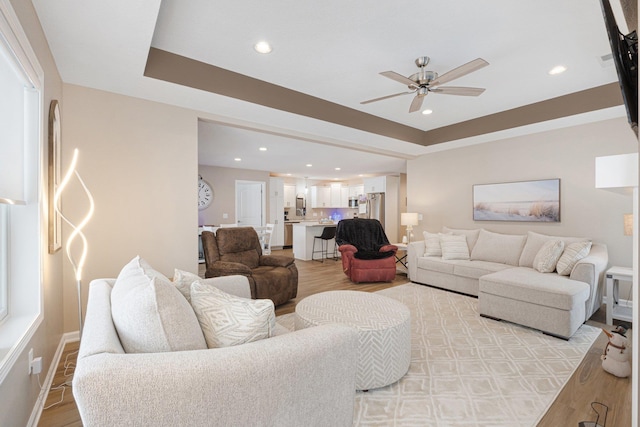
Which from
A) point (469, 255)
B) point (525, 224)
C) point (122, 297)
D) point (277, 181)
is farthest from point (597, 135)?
point (277, 181)

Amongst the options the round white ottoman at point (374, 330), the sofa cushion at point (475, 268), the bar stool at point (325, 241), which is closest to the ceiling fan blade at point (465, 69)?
the round white ottoman at point (374, 330)

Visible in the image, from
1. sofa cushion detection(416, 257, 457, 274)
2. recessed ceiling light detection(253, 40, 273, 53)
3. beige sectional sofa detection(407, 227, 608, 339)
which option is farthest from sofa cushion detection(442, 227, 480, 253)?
recessed ceiling light detection(253, 40, 273, 53)

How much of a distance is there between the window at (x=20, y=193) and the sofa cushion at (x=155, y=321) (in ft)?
2.61

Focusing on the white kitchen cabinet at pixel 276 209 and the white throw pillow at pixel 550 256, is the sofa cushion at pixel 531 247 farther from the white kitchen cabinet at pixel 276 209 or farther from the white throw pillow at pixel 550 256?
the white kitchen cabinet at pixel 276 209

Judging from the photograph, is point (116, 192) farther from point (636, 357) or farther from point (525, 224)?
point (525, 224)

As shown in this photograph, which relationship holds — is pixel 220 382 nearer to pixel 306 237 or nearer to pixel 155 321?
pixel 155 321

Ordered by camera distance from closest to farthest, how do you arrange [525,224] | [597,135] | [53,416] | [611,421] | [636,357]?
1. [636,357]
2. [611,421]
3. [53,416]
4. [597,135]
5. [525,224]

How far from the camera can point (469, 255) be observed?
453cm

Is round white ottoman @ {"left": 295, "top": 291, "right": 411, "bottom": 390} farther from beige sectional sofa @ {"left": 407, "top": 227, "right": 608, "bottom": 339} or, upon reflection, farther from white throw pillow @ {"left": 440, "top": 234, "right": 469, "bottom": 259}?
white throw pillow @ {"left": 440, "top": 234, "right": 469, "bottom": 259}

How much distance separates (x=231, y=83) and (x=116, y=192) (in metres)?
1.59

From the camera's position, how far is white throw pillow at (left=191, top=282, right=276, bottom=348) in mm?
1112

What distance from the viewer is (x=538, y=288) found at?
9.39 ft

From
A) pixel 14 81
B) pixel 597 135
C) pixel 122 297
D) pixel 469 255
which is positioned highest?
pixel 597 135

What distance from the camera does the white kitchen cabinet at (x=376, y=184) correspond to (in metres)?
8.58
